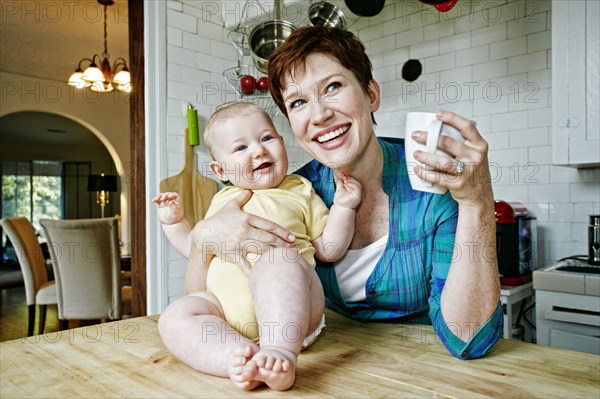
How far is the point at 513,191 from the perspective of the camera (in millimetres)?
2586

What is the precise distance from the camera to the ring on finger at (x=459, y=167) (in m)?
0.70

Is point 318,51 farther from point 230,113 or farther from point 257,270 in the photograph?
point 257,270

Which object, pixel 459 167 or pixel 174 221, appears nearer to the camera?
pixel 459 167

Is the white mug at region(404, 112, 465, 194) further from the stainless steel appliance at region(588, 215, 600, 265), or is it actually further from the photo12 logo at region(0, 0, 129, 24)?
the photo12 logo at region(0, 0, 129, 24)

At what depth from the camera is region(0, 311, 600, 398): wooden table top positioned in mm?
629

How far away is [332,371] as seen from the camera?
708mm

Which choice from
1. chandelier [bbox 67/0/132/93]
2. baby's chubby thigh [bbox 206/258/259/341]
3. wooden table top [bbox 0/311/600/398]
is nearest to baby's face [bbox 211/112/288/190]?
baby's chubby thigh [bbox 206/258/259/341]

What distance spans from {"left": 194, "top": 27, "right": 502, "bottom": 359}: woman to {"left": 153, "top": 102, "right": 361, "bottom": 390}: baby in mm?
56

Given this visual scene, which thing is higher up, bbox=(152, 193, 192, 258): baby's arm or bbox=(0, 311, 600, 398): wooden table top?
bbox=(152, 193, 192, 258): baby's arm

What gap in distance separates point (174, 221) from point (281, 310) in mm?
443

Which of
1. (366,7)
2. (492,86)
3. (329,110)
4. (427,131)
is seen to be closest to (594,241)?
(492,86)

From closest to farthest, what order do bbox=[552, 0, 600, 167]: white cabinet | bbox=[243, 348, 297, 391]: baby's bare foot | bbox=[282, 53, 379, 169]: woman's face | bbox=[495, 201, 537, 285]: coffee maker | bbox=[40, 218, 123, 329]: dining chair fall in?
bbox=[243, 348, 297, 391]: baby's bare foot < bbox=[282, 53, 379, 169]: woman's face < bbox=[552, 0, 600, 167]: white cabinet < bbox=[495, 201, 537, 285]: coffee maker < bbox=[40, 218, 123, 329]: dining chair

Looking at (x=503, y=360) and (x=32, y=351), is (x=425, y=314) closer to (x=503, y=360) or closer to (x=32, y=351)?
(x=503, y=360)

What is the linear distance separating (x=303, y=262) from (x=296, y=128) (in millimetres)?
322
